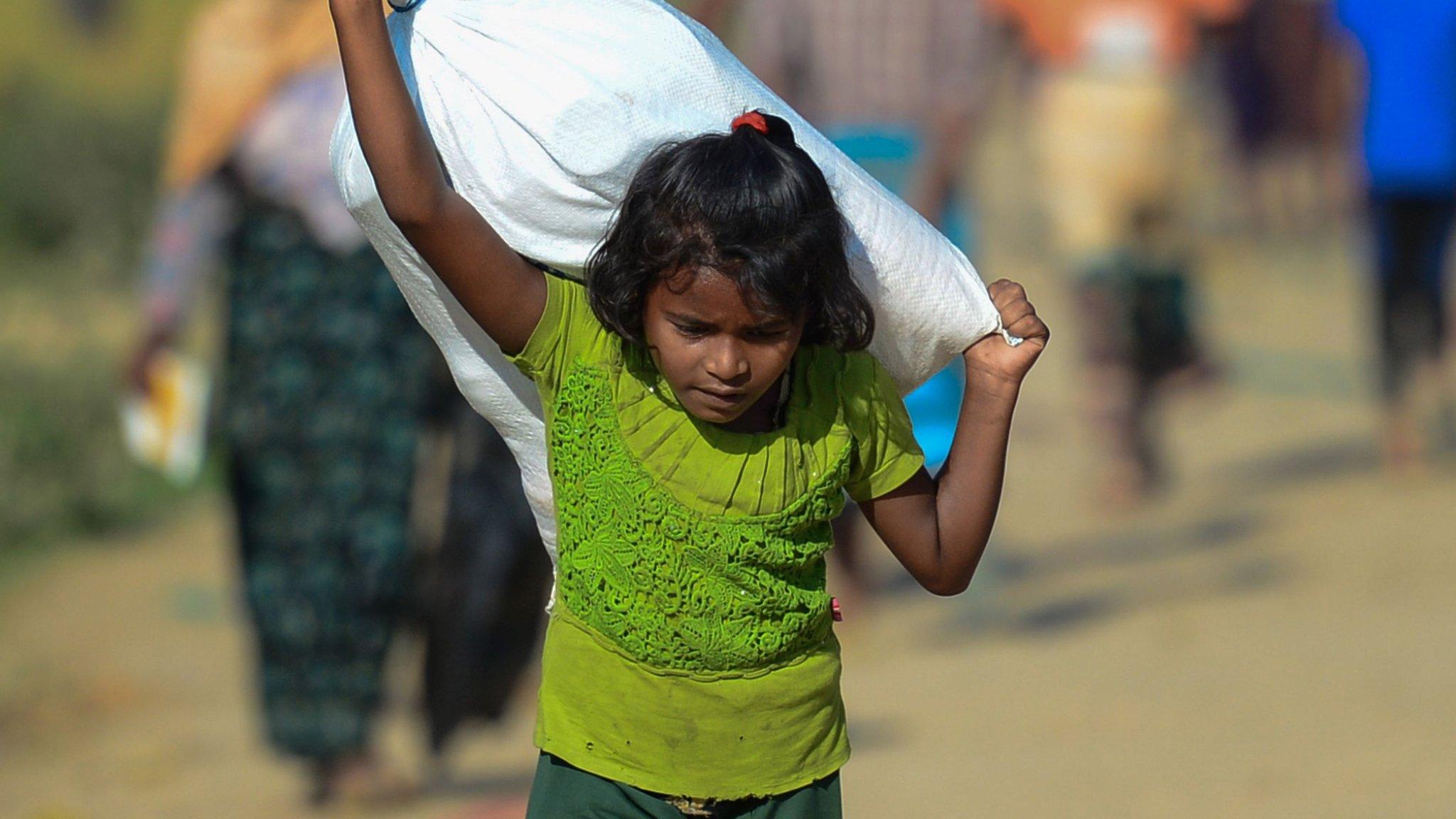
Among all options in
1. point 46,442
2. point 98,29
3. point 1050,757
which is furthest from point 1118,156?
point 98,29

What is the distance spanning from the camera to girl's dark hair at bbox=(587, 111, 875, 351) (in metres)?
1.99

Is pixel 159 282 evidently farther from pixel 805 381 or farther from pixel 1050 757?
pixel 805 381

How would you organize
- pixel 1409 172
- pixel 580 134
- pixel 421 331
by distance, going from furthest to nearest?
1. pixel 1409 172
2. pixel 421 331
3. pixel 580 134

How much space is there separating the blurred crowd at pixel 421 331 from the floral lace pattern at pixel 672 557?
2.41 m

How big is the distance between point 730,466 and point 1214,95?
13251 mm

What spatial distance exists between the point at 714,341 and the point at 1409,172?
6.35 metres

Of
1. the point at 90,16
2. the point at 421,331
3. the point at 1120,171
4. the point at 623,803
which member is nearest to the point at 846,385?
the point at 623,803

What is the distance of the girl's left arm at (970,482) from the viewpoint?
2.21m

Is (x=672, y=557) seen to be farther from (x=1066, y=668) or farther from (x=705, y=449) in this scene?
(x=1066, y=668)

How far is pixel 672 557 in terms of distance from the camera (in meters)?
2.14

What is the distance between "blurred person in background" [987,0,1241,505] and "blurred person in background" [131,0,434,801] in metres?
3.21

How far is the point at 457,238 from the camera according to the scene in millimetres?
2029

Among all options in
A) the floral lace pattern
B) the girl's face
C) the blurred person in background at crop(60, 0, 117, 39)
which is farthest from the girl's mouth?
the blurred person in background at crop(60, 0, 117, 39)

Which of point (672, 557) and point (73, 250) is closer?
point (672, 557)
